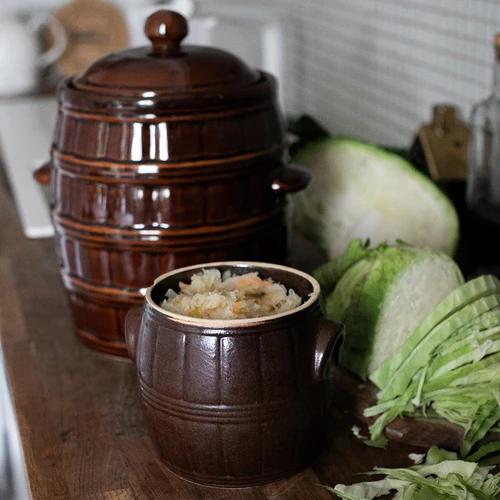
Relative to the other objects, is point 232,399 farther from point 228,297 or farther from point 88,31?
point 88,31

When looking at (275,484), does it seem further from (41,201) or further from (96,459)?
(41,201)

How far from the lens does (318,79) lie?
2.08 meters

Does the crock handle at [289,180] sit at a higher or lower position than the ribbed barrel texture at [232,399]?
higher

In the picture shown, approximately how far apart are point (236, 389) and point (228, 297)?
75 millimetres

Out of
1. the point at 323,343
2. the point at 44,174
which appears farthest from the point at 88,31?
the point at 323,343

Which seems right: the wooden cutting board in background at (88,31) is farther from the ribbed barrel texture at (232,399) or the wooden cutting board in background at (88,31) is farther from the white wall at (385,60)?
the ribbed barrel texture at (232,399)

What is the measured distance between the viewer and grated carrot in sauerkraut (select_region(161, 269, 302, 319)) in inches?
24.7

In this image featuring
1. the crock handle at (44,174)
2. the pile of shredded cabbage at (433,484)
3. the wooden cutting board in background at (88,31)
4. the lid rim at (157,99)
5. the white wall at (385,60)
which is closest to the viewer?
the pile of shredded cabbage at (433,484)

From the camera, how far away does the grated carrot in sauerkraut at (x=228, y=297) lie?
0.63 meters

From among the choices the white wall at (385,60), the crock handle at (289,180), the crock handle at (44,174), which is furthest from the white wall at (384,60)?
the crock handle at (44,174)

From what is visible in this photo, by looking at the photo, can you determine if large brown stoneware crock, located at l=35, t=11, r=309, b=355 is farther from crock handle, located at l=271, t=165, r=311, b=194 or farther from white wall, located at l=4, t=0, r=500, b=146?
white wall, located at l=4, t=0, r=500, b=146

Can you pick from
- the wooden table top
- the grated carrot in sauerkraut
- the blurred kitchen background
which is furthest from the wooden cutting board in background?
the grated carrot in sauerkraut

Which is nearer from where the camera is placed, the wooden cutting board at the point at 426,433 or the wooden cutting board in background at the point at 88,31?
the wooden cutting board at the point at 426,433

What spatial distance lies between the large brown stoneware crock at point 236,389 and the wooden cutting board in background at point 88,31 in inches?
70.9
